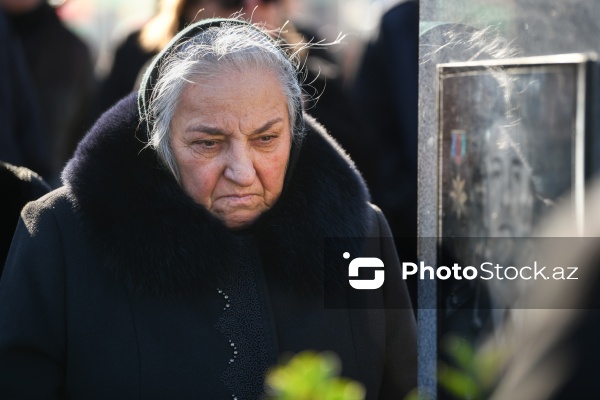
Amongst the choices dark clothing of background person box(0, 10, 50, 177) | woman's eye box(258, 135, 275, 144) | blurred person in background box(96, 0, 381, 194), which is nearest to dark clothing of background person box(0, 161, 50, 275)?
woman's eye box(258, 135, 275, 144)

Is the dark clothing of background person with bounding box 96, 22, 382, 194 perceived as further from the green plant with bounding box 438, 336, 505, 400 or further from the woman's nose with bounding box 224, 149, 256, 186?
the green plant with bounding box 438, 336, 505, 400

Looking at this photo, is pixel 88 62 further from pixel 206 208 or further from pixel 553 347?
pixel 553 347

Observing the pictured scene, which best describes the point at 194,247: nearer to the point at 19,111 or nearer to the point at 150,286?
the point at 150,286

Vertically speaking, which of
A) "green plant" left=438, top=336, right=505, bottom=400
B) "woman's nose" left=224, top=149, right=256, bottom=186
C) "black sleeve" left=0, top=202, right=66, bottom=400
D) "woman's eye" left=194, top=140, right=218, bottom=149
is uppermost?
"woman's eye" left=194, top=140, right=218, bottom=149

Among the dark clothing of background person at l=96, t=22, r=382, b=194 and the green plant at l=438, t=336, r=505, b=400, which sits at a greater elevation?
the dark clothing of background person at l=96, t=22, r=382, b=194

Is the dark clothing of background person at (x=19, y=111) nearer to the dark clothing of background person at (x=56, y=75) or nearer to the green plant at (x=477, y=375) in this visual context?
the dark clothing of background person at (x=56, y=75)

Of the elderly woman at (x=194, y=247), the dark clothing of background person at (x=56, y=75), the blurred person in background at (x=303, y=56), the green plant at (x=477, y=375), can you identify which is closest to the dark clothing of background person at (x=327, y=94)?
the blurred person in background at (x=303, y=56)

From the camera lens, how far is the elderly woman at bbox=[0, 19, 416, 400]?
2742mm

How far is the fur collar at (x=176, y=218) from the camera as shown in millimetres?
2750

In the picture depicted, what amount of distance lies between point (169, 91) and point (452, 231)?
2.58ft

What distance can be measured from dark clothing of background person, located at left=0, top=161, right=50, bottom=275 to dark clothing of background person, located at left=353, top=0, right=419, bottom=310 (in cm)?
197

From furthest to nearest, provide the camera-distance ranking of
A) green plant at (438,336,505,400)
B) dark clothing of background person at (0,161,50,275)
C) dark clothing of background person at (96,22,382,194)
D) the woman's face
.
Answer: dark clothing of background person at (96,22,382,194), dark clothing of background person at (0,161,50,275), the woman's face, green plant at (438,336,505,400)

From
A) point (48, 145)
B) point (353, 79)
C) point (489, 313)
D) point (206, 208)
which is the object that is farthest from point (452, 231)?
point (48, 145)

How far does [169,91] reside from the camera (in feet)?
9.34
